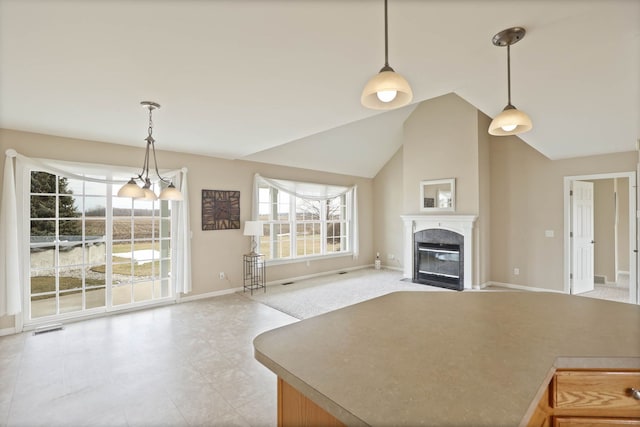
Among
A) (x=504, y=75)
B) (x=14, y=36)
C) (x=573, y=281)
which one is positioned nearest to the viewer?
→ (x=14, y=36)

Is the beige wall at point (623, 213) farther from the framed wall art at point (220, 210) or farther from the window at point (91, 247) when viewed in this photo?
the window at point (91, 247)

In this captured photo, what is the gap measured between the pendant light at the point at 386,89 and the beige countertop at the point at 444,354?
1125mm

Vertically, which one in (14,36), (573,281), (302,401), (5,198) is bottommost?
(573,281)

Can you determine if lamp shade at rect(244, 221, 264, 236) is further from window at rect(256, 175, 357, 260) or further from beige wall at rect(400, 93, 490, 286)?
beige wall at rect(400, 93, 490, 286)

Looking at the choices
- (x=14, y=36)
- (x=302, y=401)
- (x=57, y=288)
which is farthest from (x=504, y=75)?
(x=57, y=288)

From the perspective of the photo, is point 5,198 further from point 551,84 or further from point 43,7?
point 551,84

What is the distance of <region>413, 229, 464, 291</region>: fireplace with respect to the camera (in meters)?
5.88


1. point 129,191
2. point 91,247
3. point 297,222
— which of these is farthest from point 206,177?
point 129,191

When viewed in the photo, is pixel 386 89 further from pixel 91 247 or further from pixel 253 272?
pixel 253 272

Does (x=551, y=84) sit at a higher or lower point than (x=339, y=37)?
higher

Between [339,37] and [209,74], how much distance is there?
1.14 metres

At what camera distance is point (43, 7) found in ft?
5.30

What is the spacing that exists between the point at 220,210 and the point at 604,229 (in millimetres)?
7826

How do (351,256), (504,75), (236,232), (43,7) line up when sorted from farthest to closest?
(351,256) → (236,232) → (504,75) → (43,7)
